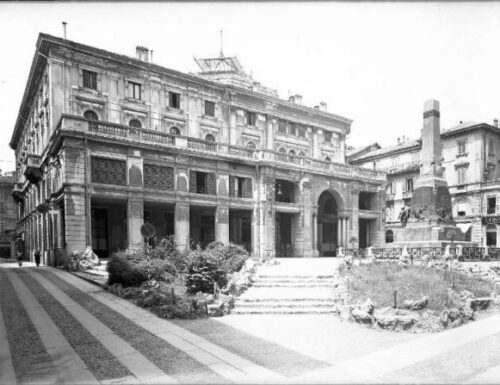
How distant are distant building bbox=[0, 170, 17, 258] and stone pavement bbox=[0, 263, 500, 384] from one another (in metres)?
50.5

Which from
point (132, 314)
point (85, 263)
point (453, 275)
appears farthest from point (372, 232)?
point (132, 314)

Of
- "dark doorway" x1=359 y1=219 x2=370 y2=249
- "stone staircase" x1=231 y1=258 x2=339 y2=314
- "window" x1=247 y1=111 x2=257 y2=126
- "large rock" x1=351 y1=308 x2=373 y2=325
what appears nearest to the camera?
"large rock" x1=351 y1=308 x2=373 y2=325

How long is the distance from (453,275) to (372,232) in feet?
83.0

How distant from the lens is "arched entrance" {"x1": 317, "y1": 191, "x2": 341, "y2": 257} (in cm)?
3553

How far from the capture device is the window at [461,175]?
43844mm

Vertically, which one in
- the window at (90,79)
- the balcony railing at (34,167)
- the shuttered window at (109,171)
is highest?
the window at (90,79)

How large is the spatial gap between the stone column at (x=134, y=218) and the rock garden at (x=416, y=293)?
49.8ft

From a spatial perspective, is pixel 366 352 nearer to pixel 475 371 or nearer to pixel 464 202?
pixel 475 371

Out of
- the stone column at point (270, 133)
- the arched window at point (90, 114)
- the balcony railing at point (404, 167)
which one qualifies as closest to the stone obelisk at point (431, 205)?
the stone column at point (270, 133)

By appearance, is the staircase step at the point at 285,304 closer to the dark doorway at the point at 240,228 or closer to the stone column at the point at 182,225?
the stone column at the point at 182,225

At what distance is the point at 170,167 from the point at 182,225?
4441 mm

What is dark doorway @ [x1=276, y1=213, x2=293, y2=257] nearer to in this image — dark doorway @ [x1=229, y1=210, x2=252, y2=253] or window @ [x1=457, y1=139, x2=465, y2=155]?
dark doorway @ [x1=229, y1=210, x2=252, y2=253]

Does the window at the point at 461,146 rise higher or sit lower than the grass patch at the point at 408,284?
higher

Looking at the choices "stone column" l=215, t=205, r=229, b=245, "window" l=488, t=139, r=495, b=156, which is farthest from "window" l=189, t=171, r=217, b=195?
"window" l=488, t=139, r=495, b=156
